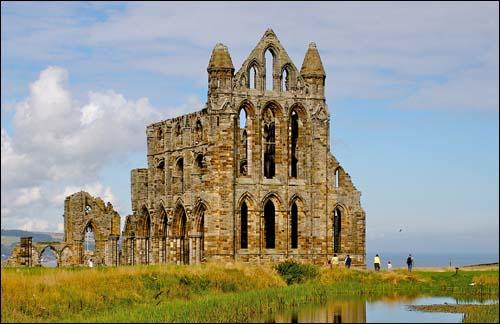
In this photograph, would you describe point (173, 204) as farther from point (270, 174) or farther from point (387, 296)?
point (387, 296)

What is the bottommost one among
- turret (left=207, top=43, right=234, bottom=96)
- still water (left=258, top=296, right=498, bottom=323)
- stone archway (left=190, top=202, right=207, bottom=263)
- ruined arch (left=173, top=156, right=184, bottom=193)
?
still water (left=258, top=296, right=498, bottom=323)

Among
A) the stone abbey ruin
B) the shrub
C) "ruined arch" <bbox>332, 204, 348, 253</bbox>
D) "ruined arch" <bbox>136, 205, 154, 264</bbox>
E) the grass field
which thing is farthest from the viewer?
"ruined arch" <bbox>136, 205, 154, 264</bbox>

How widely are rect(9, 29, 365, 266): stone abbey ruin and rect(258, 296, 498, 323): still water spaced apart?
1903cm

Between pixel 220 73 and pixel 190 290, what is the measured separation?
21480 mm

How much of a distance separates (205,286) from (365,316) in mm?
10028

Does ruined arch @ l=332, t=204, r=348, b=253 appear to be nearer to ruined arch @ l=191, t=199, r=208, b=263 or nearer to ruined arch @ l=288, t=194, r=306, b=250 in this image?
ruined arch @ l=288, t=194, r=306, b=250

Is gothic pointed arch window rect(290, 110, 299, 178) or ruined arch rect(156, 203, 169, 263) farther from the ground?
gothic pointed arch window rect(290, 110, 299, 178)

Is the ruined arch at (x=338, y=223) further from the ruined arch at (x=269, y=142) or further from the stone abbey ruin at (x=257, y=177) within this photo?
the ruined arch at (x=269, y=142)

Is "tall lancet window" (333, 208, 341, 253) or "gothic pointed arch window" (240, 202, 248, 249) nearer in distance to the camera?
"gothic pointed arch window" (240, 202, 248, 249)

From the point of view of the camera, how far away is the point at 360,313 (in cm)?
4328

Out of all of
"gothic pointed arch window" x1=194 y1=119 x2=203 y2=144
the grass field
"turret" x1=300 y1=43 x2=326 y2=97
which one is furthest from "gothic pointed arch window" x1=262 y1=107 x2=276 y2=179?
the grass field

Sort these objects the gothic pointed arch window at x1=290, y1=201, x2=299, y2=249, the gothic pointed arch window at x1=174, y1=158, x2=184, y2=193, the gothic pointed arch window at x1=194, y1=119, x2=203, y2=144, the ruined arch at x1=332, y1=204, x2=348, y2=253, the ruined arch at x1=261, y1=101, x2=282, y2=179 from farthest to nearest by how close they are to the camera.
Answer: the gothic pointed arch window at x1=174, y1=158, x2=184, y2=193, the ruined arch at x1=332, y1=204, x2=348, y2=253, the gothic pointed arch window at x1=194, y1=119, x2=203, y2=144, the ruined arch at x1=261, y1=101, x2=282, y2=179, the gothic pointed arch window at x1=290, y1=201, x2=299, y2=249

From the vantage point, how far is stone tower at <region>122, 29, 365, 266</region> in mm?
66625

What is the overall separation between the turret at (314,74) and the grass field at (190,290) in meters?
14.0
